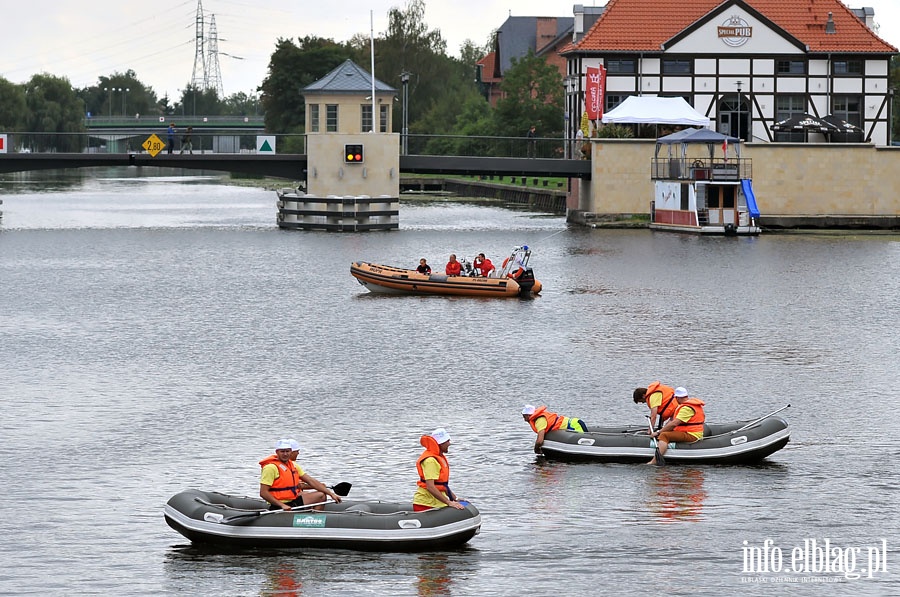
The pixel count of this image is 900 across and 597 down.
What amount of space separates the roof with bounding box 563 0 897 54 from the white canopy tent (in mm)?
4977

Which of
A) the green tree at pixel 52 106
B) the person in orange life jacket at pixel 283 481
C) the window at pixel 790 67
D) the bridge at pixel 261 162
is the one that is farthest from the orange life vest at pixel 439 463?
the green tree at pixel 52 106

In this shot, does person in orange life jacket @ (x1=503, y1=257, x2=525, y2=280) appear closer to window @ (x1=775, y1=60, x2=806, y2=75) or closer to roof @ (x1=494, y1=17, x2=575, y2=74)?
window @ (x1=775, y1=60, x2=806, y2=75)

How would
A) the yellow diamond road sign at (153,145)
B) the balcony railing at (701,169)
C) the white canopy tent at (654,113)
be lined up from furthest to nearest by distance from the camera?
the white canopy tent at (654,113)
the yellow diamond road sign at (153,145)
the balcony railing at (701,169)

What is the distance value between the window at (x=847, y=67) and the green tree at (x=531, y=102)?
2900cm

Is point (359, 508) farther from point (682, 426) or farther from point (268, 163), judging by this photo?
point (268, 163)

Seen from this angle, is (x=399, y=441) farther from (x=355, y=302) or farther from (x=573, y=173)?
(x=573, y=173)

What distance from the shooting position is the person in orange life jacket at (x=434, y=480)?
19031 mm

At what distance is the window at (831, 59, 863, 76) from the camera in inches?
3354

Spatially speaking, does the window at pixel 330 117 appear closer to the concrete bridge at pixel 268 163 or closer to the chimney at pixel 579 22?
the concrete bridge at pixel 268 163

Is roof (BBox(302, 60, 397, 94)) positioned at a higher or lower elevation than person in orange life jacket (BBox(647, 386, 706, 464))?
higher

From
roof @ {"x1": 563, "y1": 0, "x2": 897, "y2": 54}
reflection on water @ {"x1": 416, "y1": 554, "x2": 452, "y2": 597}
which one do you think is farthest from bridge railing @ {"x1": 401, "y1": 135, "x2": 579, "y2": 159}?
reflection on water @ {"x1": 416, "y1": 554, "x2": 452, "y2": 597}

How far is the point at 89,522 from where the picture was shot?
67.6 ft

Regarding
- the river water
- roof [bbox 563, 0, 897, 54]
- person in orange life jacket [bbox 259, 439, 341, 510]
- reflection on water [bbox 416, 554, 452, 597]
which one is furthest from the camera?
roof [bbox 563, 0, 897, 54]

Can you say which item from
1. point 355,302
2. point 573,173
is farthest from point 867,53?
point 355,302
